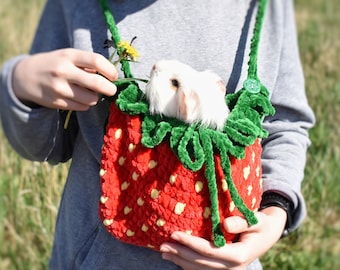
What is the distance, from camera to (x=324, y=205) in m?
1.96

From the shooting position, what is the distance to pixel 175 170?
2.67ft

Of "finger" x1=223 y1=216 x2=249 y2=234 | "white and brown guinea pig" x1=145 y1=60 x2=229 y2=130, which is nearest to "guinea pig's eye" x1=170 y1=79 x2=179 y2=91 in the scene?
"white and brown guinea pig" x1=145 y1=60 x2=229 y2=130

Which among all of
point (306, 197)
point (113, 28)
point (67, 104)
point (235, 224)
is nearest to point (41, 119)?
point (67, 104)

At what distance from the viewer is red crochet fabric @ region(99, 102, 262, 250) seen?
824 mm

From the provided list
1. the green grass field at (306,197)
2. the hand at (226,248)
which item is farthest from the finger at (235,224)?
the green grass field at (306,197)

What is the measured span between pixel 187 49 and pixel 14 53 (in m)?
1.99

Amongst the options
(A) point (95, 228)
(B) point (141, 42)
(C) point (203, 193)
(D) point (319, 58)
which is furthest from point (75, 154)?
(D) point (319, 58)

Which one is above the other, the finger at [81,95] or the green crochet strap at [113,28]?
the green crochet strap at [113,28]

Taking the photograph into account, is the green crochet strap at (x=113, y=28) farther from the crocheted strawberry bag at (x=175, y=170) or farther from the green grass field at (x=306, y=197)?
the green grass field at (x=306, y=197)

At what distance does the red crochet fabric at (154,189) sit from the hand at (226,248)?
0.05ft

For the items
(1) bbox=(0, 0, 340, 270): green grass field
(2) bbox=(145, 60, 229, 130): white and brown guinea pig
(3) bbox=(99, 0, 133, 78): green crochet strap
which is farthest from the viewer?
(1) bbox=(0, 0, 340, 270): green grass field

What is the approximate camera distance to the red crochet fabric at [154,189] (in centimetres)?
82

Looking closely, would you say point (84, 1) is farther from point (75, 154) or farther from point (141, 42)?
point (75, 154)

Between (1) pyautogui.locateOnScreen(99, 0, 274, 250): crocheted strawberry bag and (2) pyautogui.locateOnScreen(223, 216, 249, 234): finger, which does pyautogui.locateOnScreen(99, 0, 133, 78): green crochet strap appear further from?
(2) pyautogui.locateOnScreen(223, 216, 249, 234): finger
